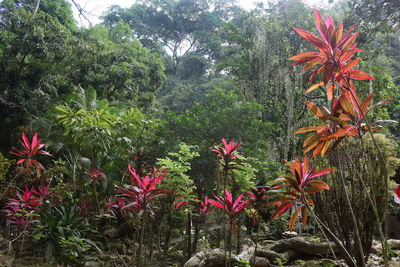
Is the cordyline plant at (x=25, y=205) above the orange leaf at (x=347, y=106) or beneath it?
beneath

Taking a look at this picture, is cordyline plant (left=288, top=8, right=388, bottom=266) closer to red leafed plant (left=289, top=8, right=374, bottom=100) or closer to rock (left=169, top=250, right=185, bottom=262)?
red leafed plant (left=289, top=8, right=374, bottom=100)

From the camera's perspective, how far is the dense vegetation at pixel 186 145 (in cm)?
209

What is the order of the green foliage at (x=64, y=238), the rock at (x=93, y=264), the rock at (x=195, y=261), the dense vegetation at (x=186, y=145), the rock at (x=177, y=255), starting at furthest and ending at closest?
the rock at (x=177, y=255), the rock at (x=93, y=264), the rock at (x=195, y=261), the green foliage at (x=64, y=238), the dense vegetation at (x=186, y=145)

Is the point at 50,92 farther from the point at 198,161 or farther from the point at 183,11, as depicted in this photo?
the point at 183,11

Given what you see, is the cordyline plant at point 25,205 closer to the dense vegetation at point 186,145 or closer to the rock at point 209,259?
the dense vegetation at point 186,145

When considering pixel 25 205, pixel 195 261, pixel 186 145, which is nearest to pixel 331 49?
pixel 195 261

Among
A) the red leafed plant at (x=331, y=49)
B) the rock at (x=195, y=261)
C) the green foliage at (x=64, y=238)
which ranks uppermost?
the red leafed plant at (x=331, y=49)

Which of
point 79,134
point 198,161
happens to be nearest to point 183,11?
point 198,161

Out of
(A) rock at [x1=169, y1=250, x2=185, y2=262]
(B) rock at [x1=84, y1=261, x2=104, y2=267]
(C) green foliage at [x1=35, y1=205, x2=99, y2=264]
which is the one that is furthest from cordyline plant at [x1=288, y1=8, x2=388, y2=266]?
(B) rock at [x1=84, y1=261, x2=104, y2=267]

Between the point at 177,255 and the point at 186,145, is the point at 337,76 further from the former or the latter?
the point at 177,255

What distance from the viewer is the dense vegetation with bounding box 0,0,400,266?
2.09 meters

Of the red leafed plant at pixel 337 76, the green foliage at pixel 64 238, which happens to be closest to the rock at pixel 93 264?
the green foliage at pixel 64 238

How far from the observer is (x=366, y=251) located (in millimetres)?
2781

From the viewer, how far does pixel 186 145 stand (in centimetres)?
415
